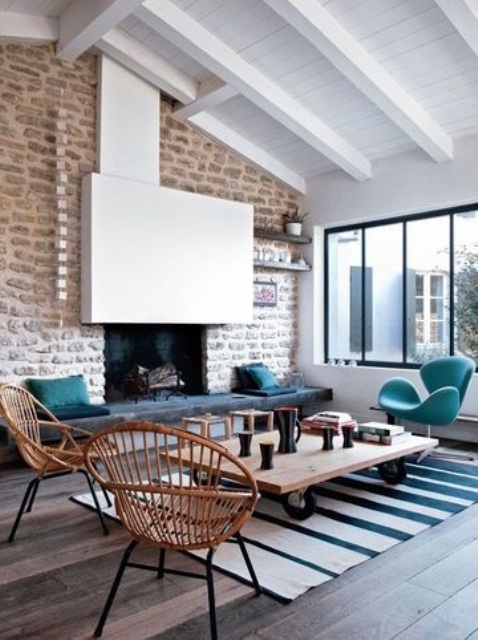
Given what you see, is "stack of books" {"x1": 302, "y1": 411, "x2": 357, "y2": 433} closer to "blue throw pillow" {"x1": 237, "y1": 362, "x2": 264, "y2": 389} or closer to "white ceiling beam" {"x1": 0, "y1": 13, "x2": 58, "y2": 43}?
"blue throw pillow" {"x1": 237, "y1": 362, "x2": 264, "y2": 389}

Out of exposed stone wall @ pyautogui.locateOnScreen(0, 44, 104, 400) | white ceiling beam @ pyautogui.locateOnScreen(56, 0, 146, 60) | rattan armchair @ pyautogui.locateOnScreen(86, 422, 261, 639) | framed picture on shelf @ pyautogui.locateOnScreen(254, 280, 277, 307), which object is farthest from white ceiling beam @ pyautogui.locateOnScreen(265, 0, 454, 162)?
rattan armchair @ pyautogui.locateOnScreen(86, 422, 261, 639)

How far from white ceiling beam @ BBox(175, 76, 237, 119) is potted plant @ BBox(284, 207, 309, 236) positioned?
183 cm

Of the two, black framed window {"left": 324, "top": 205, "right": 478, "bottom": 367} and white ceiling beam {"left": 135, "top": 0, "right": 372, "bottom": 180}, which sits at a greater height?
white ceiling beam {"left": 135, "top": 0, "right": 372, "bottom": 180}

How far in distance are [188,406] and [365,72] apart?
3.50m

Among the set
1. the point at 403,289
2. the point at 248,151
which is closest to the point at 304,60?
the point at 248,151

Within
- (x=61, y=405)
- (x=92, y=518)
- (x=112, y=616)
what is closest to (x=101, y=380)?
(x=61, y=405)

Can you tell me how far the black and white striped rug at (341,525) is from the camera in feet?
9.07

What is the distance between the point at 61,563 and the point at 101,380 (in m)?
3.05

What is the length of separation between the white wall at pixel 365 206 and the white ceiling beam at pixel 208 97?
1931 millimetres

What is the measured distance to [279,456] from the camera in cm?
370

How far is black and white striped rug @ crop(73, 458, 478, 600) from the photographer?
2.76m

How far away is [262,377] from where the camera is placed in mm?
6766

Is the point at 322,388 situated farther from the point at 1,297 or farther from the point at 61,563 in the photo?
the point at 61,563

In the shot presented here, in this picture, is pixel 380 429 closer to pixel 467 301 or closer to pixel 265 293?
pixel 467 301
